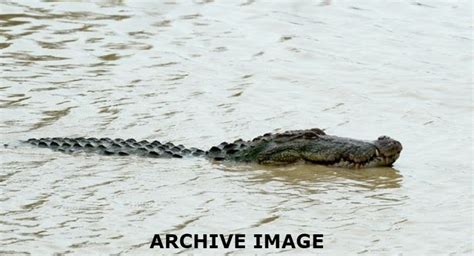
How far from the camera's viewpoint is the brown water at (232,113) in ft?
24.2

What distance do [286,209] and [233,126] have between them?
2.79 metres

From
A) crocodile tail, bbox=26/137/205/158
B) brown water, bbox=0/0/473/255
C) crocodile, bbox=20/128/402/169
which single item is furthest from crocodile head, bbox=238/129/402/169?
crocodile tail, bbox=26/137/205/158

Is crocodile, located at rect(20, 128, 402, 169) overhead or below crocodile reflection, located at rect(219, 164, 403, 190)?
overhead

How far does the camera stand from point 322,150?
9.19 meters

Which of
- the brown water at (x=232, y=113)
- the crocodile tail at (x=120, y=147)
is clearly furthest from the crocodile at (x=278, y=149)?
the brown water at (x=232, y=113)

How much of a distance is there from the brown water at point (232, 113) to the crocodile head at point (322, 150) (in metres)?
0.14

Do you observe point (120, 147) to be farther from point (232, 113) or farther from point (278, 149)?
point (232, 113)

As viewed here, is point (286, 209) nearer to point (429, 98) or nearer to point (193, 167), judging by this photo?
point (193, 167)

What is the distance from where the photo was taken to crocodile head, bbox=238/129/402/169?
9086 mm

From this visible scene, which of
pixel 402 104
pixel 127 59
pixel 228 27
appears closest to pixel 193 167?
pixel 402 104

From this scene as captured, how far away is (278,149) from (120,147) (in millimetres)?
1279

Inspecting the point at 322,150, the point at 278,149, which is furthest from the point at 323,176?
the point at 278,149

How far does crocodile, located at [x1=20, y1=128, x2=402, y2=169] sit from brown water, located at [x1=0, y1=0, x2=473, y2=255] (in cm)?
12

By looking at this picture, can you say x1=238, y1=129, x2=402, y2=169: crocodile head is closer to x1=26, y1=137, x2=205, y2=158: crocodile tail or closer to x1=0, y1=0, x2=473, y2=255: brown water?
x1=0, y1=0, x2=473, y2=255: brown water
